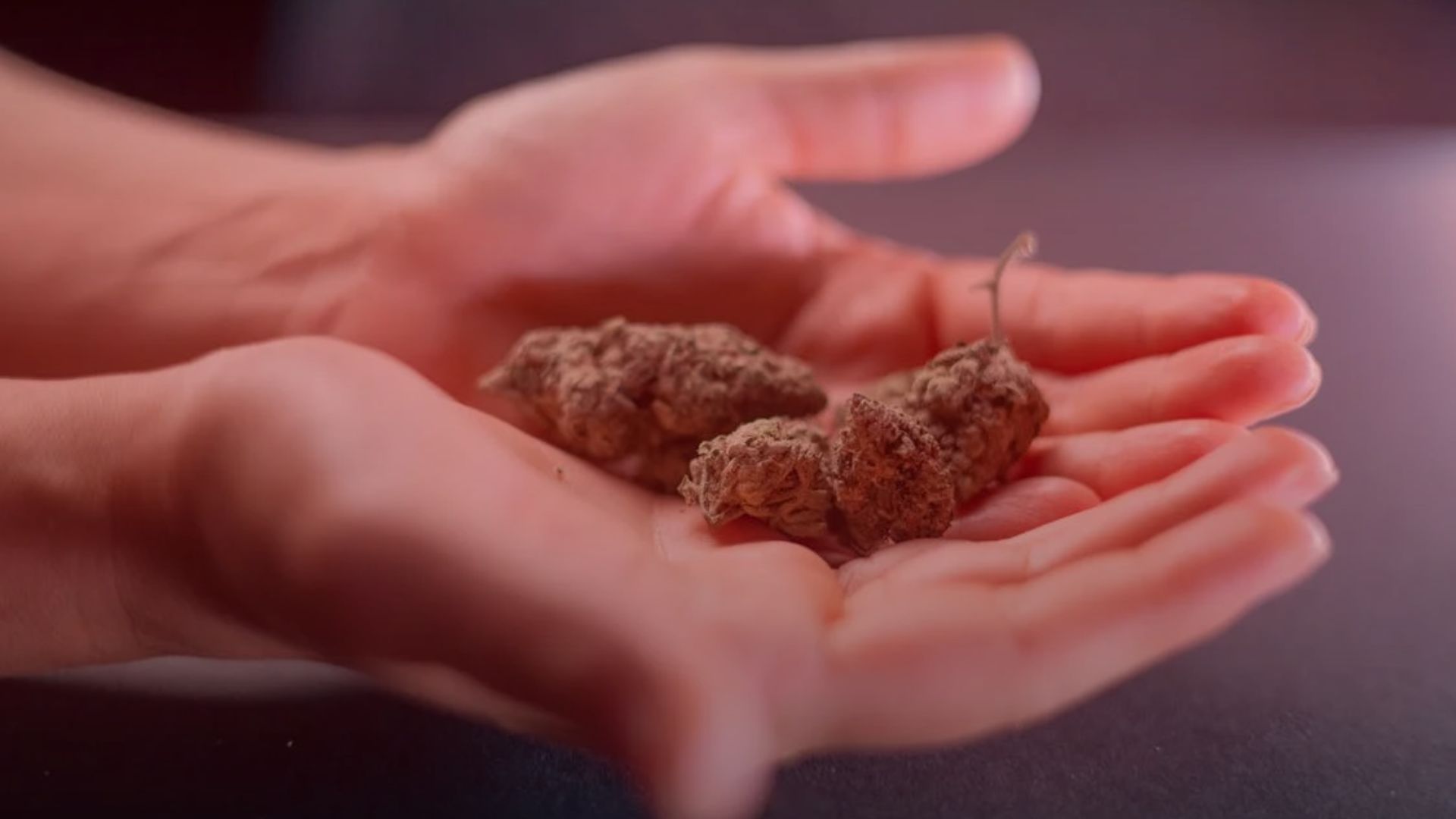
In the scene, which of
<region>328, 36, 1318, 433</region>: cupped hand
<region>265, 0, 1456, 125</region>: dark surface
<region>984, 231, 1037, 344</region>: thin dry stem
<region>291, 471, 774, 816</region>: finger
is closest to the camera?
<region>291, 471, 774, 816</region>: finger

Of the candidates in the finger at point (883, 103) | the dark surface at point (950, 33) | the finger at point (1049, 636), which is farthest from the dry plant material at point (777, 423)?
the dark surface at point (950, 33)

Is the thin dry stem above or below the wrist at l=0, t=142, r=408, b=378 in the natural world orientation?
above

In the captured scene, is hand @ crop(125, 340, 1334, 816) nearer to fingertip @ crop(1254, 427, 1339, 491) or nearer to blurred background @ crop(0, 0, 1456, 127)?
fingertip @ crop(1254, 427, 1339, 491)

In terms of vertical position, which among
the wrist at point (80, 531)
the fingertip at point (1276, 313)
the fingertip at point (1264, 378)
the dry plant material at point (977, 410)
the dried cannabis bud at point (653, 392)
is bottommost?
the wrist at point (80, 531)

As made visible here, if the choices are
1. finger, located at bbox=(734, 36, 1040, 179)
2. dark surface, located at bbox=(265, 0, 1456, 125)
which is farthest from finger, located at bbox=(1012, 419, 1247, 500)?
dark surface, located at bbox=(265, 0, 1456, 125)

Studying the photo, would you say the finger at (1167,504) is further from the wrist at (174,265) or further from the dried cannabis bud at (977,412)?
the wrist at (174,265)

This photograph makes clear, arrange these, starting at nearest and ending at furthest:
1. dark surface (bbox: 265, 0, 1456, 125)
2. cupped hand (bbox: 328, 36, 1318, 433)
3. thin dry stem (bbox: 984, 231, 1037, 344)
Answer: thin dry stem (bbox: 984, 231, 1037, 344)
cupped hand (bbox: 328, 36, 1318, 433)
dark surface (bbox: 265, 0, 1456, 125)

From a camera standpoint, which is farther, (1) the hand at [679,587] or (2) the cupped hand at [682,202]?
(2) the cupped hand at [682,202]

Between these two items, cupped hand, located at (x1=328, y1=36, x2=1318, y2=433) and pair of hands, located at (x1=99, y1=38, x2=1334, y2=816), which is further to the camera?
cupped hand, located at (x1=328, y1=36, x2=1318, y2=433)
